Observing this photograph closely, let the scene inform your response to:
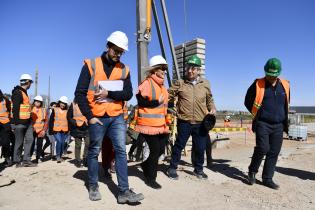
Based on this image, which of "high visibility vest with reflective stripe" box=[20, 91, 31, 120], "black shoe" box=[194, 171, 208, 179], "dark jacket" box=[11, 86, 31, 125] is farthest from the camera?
"high visibility vest with reflective stripe" box=[20, 91, 31, 120]

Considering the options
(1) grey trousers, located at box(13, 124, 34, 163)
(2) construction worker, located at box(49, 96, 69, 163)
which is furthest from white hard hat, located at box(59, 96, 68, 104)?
(1) grey trousers, located at box(13, 124, 34, 163)

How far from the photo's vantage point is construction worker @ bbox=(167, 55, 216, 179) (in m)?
5.44

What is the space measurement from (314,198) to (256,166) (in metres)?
0.97

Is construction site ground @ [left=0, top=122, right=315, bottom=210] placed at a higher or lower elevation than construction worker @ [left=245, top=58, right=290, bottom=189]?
lower

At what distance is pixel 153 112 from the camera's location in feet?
15.7

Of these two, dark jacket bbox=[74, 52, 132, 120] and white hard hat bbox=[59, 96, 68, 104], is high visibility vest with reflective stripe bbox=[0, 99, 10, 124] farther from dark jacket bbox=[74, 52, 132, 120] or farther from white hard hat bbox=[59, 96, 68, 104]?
dark jacket bbox=[74, 52, 132, 120]

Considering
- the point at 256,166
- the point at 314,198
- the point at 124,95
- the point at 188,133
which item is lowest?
the point at 314,198

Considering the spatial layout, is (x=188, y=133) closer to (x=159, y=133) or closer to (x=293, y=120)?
(x=159, y=133)

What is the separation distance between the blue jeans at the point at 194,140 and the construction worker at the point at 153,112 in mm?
Result: 700

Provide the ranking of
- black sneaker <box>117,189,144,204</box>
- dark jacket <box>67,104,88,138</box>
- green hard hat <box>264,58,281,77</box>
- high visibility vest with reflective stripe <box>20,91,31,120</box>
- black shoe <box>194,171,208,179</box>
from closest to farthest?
black sneaker <box>117,189,144,204</box> < green hard hat <box>264,58,281,77</box> < black shoe <box>194,171,208,179</box> < high visibility vest with reflective stripe <box>20,91,31,120</box> < dark jacket <box>67,104,88,138</box>

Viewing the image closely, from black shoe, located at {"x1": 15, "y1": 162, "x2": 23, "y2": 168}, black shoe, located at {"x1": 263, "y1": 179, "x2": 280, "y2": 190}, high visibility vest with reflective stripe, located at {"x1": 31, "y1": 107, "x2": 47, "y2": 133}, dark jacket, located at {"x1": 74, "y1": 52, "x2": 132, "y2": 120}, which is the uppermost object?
dark jacket, located at {"x1": 74, "y1": 52, "x2": 132, "y2": 120}

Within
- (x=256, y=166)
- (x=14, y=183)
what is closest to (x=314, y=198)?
(x=256, y=166)

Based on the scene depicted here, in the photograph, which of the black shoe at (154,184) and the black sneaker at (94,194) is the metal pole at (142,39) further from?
the black sneaker at (94,194)

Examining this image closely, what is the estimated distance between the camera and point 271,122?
5188mm
